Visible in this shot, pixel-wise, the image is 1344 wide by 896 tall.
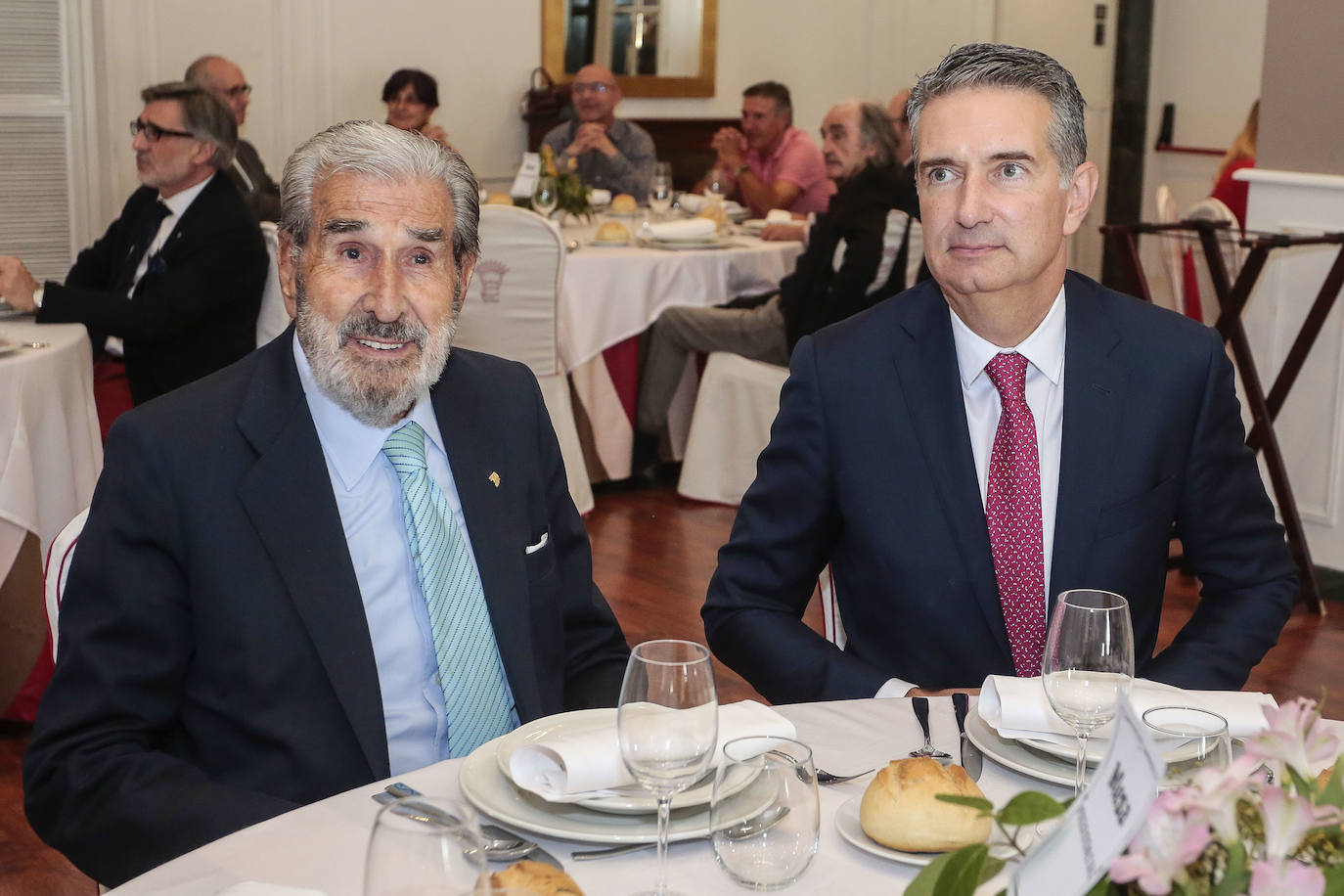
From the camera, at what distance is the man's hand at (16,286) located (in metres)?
3.63

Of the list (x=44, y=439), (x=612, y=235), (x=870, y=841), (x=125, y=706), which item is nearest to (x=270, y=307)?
(x=44, y=439)

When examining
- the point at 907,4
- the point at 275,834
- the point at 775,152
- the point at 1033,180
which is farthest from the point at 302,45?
the point at 275,834

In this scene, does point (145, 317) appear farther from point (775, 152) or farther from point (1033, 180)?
point (775, 152)

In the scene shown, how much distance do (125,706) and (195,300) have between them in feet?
8.92

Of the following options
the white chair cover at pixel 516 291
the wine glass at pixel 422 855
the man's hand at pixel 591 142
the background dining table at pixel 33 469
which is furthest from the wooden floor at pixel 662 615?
the man's hand at pixel 591 142

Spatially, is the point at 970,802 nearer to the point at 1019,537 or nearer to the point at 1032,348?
the point at 1019,537

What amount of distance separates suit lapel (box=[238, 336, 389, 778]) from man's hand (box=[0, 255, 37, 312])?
2.42m

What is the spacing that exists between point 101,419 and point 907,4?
21.6ft

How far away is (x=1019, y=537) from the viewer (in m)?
1.83

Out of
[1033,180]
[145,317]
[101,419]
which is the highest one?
[1033,180]

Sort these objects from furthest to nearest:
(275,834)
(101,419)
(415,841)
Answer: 1. (101,419)
2. (275,834)
3. (415,841)

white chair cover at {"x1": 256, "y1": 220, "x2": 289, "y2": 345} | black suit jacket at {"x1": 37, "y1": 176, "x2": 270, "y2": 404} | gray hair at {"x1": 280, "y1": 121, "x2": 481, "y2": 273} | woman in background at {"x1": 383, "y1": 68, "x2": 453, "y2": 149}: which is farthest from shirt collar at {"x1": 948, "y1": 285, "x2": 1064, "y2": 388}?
woman in background at {"x1": 383, "y1": 68, "x2": 453, "y2": 149}

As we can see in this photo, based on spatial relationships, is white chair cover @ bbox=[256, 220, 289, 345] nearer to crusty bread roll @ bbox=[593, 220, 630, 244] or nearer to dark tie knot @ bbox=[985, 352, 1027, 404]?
crusty bread roll @ bbox=[593, 220, 630, 244]

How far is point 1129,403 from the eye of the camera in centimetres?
187
